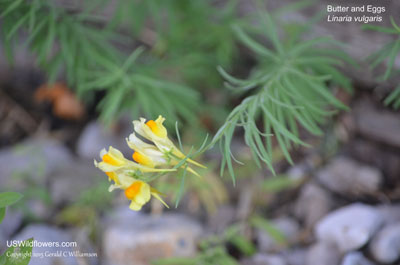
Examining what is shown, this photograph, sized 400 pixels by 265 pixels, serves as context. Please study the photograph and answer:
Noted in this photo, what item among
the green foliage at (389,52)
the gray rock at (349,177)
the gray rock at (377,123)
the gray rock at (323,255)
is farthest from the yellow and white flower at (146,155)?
the gray rock at (377,123)

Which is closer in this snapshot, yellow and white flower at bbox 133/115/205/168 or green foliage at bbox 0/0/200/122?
yellow and white flower at bbox 133/115/205/168

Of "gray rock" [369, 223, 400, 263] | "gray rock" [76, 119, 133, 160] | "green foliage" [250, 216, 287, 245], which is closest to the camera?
"gray rock" [369, 223, 400, 263]

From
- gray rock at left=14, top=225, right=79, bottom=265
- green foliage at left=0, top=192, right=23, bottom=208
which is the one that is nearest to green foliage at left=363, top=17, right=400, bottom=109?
green foliage at left=0, top=192, right=23, bottom=208

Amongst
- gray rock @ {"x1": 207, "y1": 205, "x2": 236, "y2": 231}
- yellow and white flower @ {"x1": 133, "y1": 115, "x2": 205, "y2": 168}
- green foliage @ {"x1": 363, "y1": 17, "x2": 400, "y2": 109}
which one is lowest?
gray rock @ {"x1": 207, "y1": 205, "x2": 236, "y2": 231}

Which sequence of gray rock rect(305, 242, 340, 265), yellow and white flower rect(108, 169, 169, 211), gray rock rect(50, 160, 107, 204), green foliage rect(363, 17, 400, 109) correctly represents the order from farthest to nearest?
1. gray rock rect(50, 160, 107, 204)
2. gray rock rect(305, 242, 340, 265)
3. green foliage rect(363, 17, 400, 109)
4. yellow and white flower rect(108, 169, 169, 211)

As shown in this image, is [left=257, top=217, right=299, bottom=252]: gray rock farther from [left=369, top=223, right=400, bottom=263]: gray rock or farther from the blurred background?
[left=369, top=223, right=400, bottom=263]: gray rock

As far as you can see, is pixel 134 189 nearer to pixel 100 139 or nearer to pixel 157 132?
pixel 157 132

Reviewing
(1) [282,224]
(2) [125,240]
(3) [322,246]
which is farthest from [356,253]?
(2) [125,240]

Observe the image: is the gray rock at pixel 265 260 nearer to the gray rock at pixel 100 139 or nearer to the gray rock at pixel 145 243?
the gray rock at pixel 145 243

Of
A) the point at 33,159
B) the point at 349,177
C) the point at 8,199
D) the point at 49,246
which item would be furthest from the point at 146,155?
the point at 33,159
